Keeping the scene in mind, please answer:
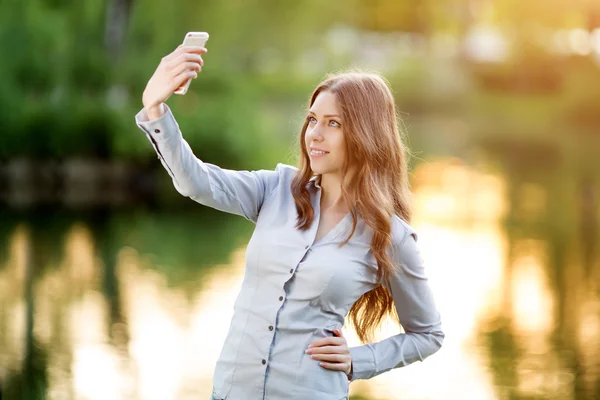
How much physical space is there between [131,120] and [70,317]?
8.88 metres

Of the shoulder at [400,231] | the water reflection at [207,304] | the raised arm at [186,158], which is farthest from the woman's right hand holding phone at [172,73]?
the water reflection at [207,304]

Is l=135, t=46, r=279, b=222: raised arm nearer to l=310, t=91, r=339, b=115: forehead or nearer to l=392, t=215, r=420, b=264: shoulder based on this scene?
l=310, t=91, r=339, b=115: forehead

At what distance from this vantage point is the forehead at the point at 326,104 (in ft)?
9.17

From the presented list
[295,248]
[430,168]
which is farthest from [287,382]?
[430,168]

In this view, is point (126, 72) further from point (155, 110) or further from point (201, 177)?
point (155, 110)

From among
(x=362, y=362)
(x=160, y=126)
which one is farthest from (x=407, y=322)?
(x=160, y=126)

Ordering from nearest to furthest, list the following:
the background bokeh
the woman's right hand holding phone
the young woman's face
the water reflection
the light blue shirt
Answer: the woman's right hand holding phone < the light blue shirt < the young woman's face < the water reflection < the background bokeh

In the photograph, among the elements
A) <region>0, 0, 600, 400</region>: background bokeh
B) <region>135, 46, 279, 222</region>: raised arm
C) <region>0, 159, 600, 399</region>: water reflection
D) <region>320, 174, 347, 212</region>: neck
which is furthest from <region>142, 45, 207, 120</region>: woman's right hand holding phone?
<region>0, 159, 600, 399</region>: water reflection

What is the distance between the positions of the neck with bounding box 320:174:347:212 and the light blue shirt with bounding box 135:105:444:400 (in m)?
0.03

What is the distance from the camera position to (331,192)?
2.88 meters

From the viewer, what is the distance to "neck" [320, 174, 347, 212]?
9.40 ft

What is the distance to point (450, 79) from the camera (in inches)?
1784

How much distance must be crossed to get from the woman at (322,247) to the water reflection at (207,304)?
→ 4.36m

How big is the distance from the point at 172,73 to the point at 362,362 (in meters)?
0.86
